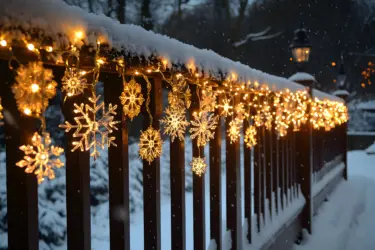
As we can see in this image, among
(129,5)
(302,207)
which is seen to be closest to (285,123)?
(302,207)

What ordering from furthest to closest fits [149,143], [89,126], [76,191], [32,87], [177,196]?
[177,196] < [149,143] < [76,191] < [89,126] < [32,87]

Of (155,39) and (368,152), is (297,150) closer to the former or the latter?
(155,39)

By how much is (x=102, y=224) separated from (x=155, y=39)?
465 cm

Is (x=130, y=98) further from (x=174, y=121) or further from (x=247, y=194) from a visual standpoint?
(x=247, y=194)

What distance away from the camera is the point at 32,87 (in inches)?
46.0

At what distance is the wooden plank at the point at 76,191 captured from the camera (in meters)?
1.58

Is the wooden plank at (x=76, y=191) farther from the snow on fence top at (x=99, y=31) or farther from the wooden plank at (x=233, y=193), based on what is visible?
the wooden plank at (x=233, y=193)

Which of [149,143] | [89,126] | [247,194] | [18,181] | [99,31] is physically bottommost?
[247,194]

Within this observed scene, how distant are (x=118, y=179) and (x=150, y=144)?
28 cm

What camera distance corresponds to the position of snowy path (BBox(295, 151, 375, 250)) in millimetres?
5453

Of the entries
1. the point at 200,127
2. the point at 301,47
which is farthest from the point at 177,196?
the point at 301,47

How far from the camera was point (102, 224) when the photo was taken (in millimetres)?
5816

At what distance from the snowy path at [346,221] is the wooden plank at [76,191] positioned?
15.0 feet

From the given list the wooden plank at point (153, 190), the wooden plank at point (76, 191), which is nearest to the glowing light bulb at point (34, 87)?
the wooden plank at point (76, 191)
